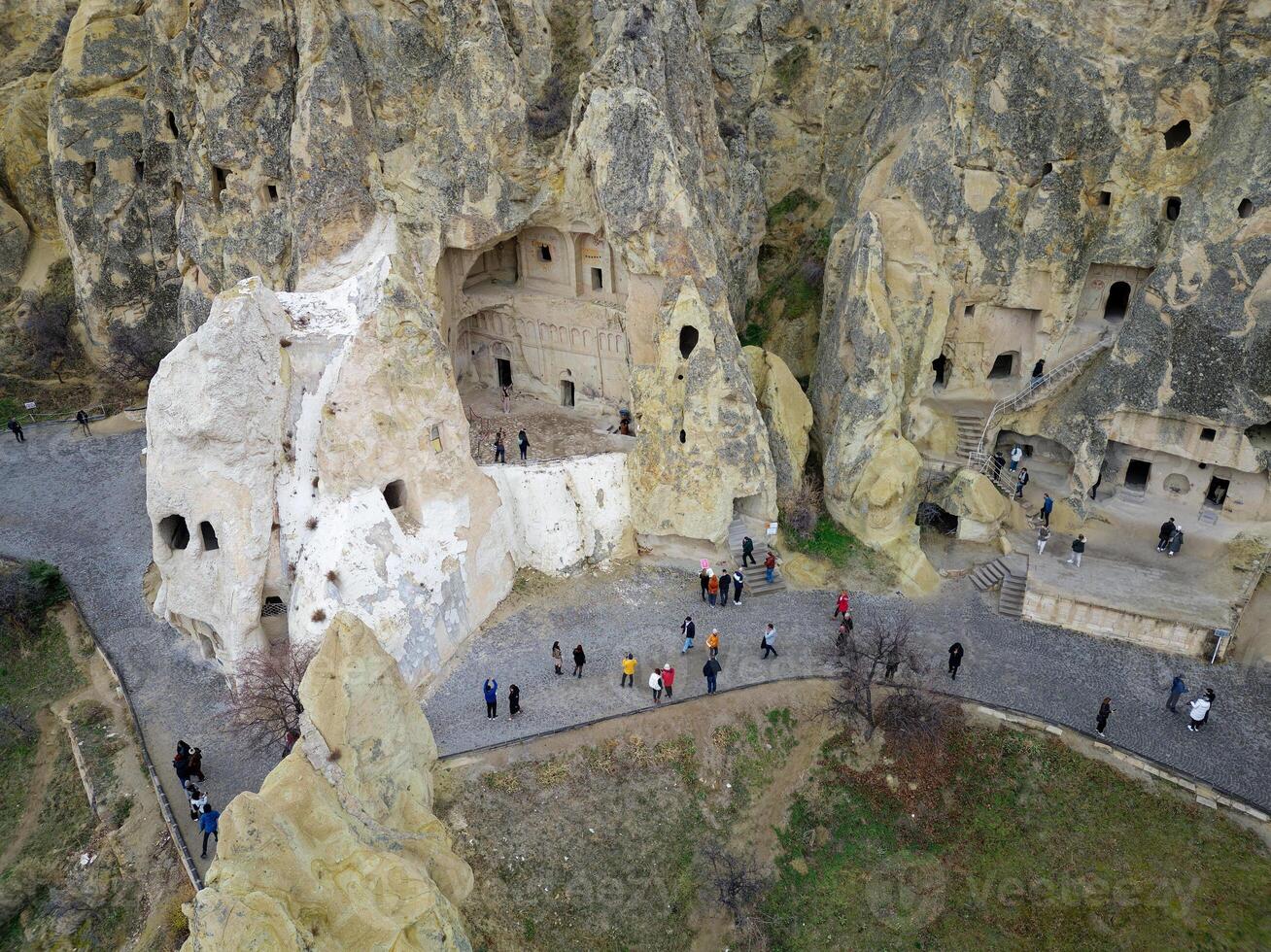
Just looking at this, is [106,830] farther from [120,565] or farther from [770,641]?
[770,641]

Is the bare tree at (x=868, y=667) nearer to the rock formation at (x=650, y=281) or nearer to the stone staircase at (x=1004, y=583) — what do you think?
the stone staircase at (x=1004, y=583)

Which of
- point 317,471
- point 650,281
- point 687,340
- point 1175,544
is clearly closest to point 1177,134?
point 1175,544

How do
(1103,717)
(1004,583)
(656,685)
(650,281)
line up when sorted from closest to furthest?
(1103,717) < (656,685) < (650,281) < (1004,583)

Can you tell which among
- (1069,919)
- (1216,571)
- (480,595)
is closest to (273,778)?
(480,595)

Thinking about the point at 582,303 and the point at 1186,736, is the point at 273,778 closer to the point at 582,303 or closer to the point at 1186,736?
the point at 582,303

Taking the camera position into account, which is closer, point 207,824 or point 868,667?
point 207,824

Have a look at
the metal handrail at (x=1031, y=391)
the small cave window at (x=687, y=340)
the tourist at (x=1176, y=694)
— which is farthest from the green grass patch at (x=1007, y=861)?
the small cave window at (x=687, y=340)
